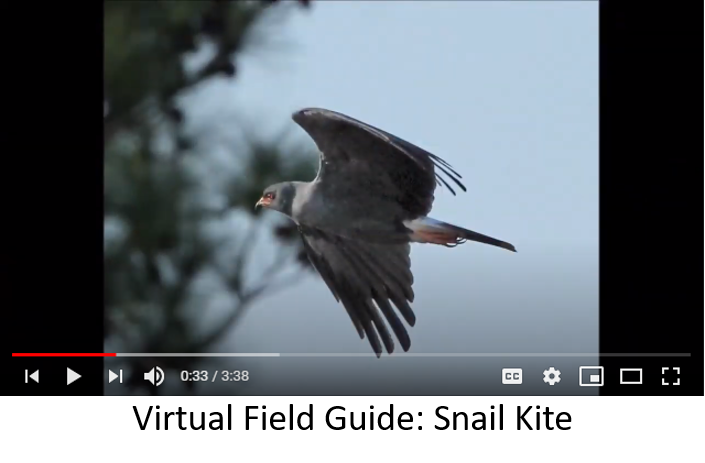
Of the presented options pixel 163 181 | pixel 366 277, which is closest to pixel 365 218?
pixel 366 277

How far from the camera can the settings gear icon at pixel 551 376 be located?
1362mm

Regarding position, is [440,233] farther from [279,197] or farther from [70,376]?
[70,376]

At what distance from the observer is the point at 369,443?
53.7 inches

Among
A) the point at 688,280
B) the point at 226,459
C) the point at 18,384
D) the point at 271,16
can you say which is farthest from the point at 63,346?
the point at 688,280

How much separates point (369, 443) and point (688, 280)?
0.44 meters

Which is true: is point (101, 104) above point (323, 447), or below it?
above

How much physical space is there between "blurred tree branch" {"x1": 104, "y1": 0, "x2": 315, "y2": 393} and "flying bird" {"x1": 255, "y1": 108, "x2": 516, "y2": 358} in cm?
8

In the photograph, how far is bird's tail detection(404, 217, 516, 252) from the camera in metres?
1.48

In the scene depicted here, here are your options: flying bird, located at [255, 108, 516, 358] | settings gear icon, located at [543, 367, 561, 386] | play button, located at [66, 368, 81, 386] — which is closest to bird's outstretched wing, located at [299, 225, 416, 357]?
flying bird, located at [255, 108, 516, 358]

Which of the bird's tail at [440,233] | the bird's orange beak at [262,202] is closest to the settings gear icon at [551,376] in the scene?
the bird's tail at [440,233]

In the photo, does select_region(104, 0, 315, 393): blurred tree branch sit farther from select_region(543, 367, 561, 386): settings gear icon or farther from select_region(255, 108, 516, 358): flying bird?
select_region(543, 367, 561, 386): settings gear icon

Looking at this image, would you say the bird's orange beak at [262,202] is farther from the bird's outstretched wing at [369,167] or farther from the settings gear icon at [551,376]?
the settings gear icon at [551,376]

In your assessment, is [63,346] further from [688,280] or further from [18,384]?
A: [688,280]

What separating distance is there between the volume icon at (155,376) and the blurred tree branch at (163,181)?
25mm
